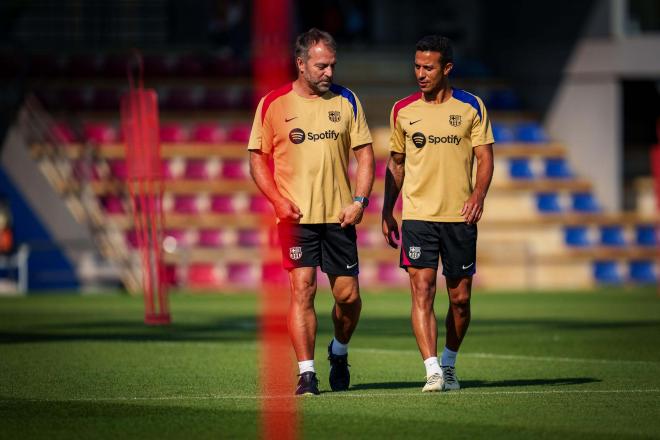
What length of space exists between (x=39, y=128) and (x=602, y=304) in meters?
11.1

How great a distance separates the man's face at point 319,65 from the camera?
9562 mm

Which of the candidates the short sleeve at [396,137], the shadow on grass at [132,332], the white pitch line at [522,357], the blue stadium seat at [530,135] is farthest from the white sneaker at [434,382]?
the blue stadium seat at [530,135]

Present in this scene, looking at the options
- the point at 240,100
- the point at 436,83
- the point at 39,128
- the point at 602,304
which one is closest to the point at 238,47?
the point at 240,100

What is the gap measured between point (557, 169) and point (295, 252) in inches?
734

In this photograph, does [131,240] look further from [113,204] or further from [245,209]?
[245,209]

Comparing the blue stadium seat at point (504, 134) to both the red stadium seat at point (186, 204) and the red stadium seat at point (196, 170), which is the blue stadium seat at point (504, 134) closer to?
the red stadium seat at point (196, 170)

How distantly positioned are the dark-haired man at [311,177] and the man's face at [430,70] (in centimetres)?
45

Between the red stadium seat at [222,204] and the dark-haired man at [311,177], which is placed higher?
the red stadium seat at [222,204]

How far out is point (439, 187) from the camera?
9906 millimetres

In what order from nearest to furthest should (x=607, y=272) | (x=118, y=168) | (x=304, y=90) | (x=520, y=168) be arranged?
(x=304, y=90)
(x=607, y=272)
(x=118, y=168)
(x=520, y=168)

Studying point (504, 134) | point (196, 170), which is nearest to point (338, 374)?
point (196, 170)

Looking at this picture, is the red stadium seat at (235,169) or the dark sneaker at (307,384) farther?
the red stadium seat at (235,169)

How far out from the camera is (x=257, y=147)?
9781 millimetres

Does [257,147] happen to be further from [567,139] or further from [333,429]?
[567,139]
